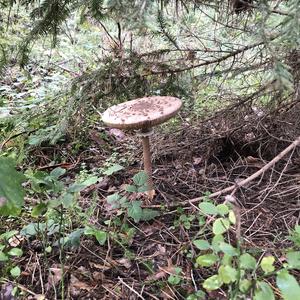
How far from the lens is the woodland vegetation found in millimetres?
1528

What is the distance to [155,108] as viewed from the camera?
2268 millimetres

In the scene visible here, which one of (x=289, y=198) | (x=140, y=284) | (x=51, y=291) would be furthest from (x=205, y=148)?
(x=51, y=291)

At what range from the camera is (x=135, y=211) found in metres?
2.16

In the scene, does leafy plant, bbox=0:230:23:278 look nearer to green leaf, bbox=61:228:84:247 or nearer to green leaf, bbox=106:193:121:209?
green leaf, bbox=61:228:84:247

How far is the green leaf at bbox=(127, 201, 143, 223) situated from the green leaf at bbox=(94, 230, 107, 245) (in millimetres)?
209

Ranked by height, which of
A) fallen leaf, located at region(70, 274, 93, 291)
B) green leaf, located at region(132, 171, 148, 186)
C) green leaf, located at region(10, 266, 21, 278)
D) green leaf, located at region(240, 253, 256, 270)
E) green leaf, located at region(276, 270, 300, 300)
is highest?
green leaf, located at region(240, 253, 256, 270)

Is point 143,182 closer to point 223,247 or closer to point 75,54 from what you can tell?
point 223,247

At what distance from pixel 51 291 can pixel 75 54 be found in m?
4.89

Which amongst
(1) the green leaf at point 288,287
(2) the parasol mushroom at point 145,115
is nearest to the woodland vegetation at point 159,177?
(1) the green leaf at point 288,287

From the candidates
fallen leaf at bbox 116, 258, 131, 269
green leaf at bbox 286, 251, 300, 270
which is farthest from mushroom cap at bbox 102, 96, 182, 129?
green leaf at bbox 286, 251, 300, 270

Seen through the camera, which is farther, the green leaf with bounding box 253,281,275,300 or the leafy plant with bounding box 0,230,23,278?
the leafy plant with bounding box 0,230,23,278

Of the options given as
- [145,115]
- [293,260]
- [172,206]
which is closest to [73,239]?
[172,206]

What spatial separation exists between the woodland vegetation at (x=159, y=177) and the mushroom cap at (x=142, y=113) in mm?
320

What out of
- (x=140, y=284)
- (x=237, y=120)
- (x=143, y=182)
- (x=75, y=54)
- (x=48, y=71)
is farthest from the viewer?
(x=75, y=54)
